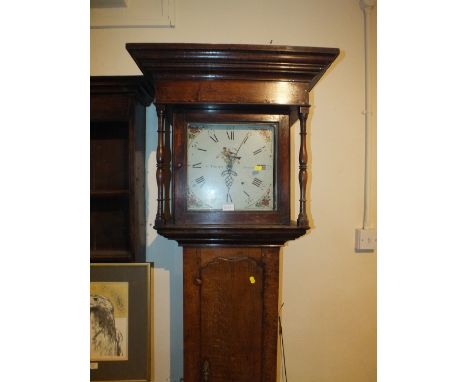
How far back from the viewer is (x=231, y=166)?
1.02 m

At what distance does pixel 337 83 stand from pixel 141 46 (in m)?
1.03

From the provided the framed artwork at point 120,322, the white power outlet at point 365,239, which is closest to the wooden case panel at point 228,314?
the framed artwork at point 120,322

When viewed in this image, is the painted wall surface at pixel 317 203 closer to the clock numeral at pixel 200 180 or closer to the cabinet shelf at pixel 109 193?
the cabinet shelf at pixel 109 193

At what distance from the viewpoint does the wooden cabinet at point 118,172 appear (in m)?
1.21

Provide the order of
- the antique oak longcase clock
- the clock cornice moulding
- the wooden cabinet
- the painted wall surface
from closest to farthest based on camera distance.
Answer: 1. the clock cornice moulding
2. the antique oak longcase clock
3. the wooden cabinet
4. the painted wall surface

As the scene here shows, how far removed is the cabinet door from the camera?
0.99 meters

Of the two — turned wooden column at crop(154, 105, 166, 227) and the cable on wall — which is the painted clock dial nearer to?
turned wooden column at crop(154, 105, 166, 227)

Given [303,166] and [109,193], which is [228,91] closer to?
[303,166]

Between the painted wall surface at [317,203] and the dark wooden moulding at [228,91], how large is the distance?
49cm

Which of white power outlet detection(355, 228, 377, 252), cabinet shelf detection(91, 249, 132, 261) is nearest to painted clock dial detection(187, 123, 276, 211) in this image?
cabinet shelf detection(91, 249, 132, 261)

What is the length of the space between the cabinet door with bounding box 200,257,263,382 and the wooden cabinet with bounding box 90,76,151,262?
46cm

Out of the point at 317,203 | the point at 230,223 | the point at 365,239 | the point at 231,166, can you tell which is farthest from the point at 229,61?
the point at 365,239
